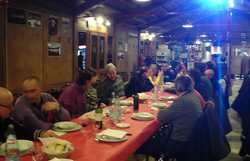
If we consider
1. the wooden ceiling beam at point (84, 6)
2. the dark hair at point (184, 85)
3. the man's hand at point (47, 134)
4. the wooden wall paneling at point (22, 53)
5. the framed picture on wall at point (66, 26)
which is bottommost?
the man's hand at point (47, 134)

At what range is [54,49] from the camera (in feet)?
23.3

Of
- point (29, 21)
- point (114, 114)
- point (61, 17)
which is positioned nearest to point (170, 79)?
point (61, 17)

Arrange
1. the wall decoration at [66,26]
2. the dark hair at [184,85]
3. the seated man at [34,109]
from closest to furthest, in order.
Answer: the seated man at [34,109] < the dark hair at [184,85] < the wall decoration at [66,26]

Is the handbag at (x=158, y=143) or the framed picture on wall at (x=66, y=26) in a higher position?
the framed picture on wall at (x=66, y=26)

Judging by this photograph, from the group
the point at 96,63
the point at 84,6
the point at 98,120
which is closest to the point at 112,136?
the point at 98,120

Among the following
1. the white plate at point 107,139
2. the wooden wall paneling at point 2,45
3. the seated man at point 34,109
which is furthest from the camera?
the wooden wall paneling at point 2,45

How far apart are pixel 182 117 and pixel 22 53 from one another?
3.79 meters

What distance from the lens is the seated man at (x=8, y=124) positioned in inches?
92.2

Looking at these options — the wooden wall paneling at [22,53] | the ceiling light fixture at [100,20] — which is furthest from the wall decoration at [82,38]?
the wooden wall paneling at [22,53]

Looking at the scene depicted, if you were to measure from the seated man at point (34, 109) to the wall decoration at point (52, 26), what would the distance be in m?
4.02

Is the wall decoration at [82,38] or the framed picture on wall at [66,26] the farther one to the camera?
the wall decoration at [82,38]

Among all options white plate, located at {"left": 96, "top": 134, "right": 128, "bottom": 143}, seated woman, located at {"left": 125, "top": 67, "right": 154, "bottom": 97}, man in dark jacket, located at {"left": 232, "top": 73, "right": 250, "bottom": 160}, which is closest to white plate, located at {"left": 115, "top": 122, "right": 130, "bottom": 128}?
white plate, located at {"left": 96, "top": 134, "right": 128, "bottom": 143}

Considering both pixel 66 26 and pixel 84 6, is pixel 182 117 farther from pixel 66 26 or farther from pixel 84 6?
pixel 84 6

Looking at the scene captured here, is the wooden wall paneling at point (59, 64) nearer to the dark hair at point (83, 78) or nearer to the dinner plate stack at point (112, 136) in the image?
the dark hair at point (83, 78)
